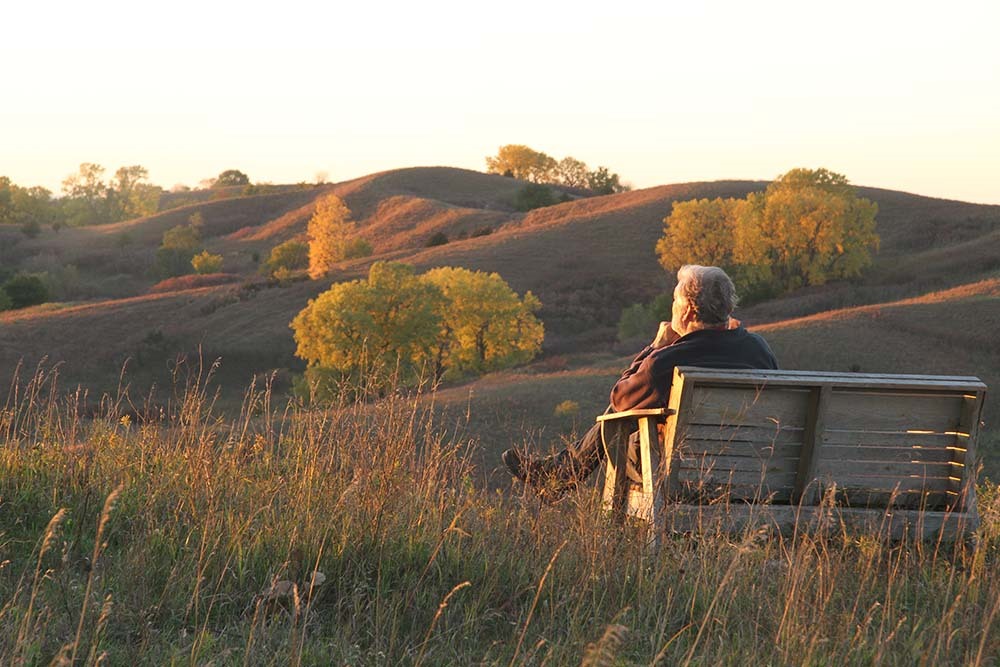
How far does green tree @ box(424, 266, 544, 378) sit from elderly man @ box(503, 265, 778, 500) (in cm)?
3558

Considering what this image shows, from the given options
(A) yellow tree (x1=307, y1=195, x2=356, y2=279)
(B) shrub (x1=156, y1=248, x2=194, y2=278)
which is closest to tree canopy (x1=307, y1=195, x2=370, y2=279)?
(A) yellow tree (x1=307, y1=195, x2=356, y2=279)

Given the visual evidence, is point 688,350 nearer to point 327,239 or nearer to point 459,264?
point 459,264

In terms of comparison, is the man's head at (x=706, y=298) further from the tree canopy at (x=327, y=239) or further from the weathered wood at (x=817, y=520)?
the tree canopy at (x=327, y=239)

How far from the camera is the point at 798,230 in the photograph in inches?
2258

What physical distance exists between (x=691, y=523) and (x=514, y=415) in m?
21.2

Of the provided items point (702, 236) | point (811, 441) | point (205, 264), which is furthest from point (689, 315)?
point (205, 264)

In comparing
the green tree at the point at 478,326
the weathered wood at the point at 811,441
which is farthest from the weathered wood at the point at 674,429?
the green tree at the point at 478,326

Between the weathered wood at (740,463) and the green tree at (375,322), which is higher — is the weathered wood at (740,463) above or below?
above

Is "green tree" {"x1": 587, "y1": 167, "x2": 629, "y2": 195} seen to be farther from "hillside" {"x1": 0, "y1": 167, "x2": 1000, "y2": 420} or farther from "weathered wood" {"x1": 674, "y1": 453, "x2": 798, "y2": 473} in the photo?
"weathered wood" {"x1": 674, "y1": 453, "x2": 798, "y2": 473}

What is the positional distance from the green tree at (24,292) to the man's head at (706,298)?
65.6 m

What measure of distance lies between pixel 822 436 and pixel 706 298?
1.05 m

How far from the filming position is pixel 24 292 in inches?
2496

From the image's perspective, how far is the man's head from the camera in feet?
18.2

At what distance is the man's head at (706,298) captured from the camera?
5.56 m
